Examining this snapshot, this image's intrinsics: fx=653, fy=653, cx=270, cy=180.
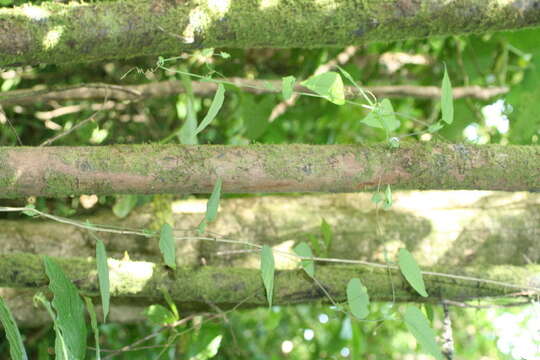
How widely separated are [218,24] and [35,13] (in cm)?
28

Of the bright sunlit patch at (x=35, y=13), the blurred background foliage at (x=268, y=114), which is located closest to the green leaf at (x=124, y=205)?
the blurred background foliage at (x=268, y=114)

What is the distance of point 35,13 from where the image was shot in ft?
3.23

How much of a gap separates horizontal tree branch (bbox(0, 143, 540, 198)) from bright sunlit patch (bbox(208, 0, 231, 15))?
21 centimetres

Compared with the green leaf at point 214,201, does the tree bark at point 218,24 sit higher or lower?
higher

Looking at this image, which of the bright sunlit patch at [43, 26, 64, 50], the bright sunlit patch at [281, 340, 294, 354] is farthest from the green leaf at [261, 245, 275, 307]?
the bright sunlit patch at [281, 340, 294, 354]

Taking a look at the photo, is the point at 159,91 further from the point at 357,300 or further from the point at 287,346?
the point at 287,346

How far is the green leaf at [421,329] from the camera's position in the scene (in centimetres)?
98

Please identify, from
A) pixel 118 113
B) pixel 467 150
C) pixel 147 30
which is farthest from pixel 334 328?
pixel 147 30

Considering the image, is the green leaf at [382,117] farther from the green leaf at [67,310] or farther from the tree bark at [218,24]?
the green leaf at [67,310]

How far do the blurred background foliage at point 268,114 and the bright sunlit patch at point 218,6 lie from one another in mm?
574

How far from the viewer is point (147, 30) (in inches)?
39.2

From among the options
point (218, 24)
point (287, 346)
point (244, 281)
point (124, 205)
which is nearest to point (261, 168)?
point (218, 24)

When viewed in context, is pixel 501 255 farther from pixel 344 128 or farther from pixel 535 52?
pixel 344 128

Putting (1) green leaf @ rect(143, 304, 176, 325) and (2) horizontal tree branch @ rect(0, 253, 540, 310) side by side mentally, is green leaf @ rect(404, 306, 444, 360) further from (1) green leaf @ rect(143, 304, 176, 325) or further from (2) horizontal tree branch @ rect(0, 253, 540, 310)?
(1) green leaf @ rect(143, 304, 176, 325)
